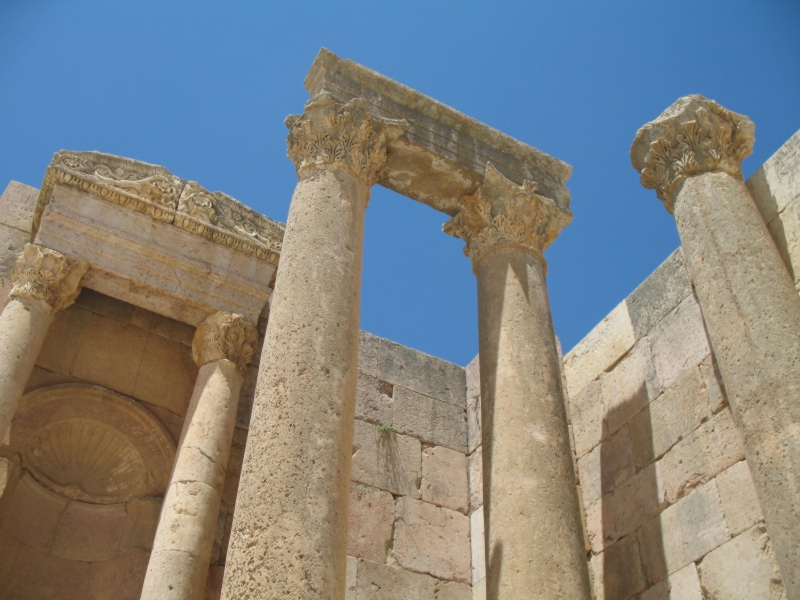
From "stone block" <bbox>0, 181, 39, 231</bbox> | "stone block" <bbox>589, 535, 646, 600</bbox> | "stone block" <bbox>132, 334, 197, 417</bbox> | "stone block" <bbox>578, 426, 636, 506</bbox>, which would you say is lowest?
"stone block" <bbox>589, 535, 646, 600</bbox>

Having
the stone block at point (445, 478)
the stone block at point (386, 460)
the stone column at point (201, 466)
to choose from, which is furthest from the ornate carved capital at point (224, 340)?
the stone block at point (445, 478)

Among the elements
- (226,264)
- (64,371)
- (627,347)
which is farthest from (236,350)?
(627,347)

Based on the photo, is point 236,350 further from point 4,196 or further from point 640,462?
point 640,462

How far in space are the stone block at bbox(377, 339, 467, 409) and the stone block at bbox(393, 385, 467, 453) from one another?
12cm

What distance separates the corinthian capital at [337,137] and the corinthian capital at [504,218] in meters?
1.24

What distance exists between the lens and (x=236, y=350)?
10.0 metres

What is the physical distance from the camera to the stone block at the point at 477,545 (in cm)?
984

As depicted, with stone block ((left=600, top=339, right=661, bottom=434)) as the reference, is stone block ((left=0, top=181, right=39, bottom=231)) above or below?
above

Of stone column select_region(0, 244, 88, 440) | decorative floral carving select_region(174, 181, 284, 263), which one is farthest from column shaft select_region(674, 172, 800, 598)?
stone column select_region(0, 244, 88, 440)

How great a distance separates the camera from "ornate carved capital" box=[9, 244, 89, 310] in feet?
29.8

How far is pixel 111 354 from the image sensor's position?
1031 cm

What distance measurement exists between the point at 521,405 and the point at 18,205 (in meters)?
7.61

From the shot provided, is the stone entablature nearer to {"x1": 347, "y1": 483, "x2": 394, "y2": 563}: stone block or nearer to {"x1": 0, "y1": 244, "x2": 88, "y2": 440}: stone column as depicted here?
{"x1": 0, "y1": 244, "x2": 88, "y2": 440}: stone column

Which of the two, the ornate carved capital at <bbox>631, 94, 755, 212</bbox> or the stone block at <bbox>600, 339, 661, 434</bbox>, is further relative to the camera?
the stone block at <bbox>600, 339, 661, 434</bbox>
